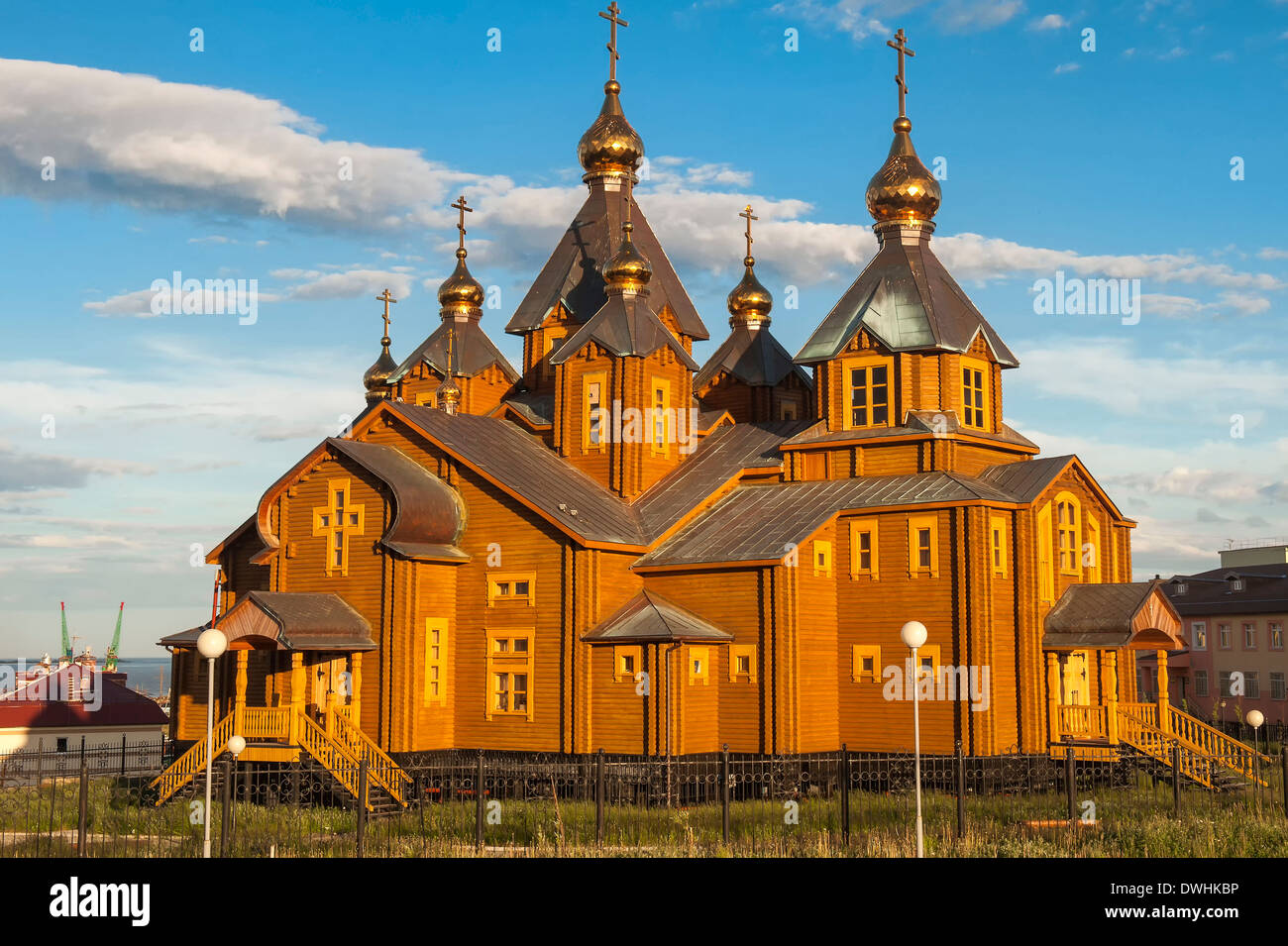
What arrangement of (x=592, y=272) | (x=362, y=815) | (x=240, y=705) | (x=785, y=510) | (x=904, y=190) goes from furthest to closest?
(x=592, y=272) < (x=904, y=190) < (x=785, y=510) < (x=240, y=705) < (x=362, y=815)

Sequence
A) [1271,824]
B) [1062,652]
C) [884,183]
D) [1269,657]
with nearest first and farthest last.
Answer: [1271,824], [1062,652], [884,183], [1269,657]

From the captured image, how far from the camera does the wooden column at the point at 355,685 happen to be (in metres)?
27.3

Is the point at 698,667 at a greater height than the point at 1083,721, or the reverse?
the point at 698,667

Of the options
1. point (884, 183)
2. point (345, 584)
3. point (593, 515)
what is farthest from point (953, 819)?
point (884, 183)

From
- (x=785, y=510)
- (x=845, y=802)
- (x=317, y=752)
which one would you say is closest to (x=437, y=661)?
(x=317, y=752)

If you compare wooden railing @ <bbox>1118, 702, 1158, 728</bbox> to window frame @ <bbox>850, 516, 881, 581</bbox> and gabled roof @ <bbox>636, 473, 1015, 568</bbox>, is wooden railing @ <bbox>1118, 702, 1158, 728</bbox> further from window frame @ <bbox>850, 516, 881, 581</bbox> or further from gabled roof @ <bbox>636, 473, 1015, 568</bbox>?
window frame @ <bbox>850, 516, 881, 581</bbox>

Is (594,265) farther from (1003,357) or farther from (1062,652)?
(1062,652)

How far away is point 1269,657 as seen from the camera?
5094 centimetres

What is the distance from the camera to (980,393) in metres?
29.8

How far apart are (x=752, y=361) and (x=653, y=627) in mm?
12137

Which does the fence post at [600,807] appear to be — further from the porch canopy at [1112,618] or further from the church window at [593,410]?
the church window at [593,410]

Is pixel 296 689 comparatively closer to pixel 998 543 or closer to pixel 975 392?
pixel 998 543

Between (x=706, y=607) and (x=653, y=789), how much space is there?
4.01 m

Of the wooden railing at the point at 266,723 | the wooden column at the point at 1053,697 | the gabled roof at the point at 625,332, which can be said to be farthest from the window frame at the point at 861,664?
the wooden railing at the point at 266,723
